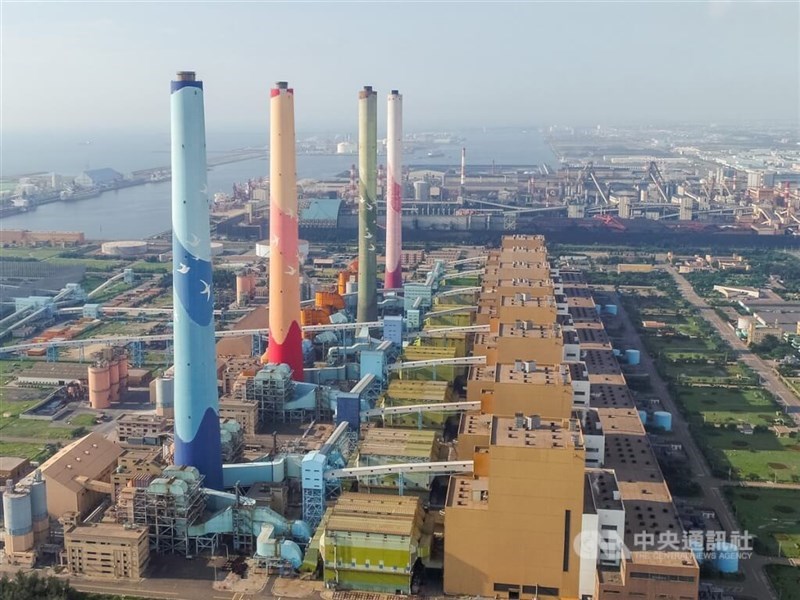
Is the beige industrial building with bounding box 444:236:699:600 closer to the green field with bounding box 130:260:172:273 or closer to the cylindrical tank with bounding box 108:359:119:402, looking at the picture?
the cylindrical tank with bounding box 108:359:119:402

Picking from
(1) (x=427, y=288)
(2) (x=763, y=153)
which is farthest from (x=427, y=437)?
(2) (x=763, y=153)

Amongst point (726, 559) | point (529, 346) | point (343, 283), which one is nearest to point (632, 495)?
point (726, 559)

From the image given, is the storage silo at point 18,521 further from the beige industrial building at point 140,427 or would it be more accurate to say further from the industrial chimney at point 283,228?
the industrial chimney at point 283,228

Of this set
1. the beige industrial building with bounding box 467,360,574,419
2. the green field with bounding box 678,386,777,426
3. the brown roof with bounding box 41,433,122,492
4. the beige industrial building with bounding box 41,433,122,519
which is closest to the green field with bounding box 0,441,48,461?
the brown roof with bounding box 41,433,122,492

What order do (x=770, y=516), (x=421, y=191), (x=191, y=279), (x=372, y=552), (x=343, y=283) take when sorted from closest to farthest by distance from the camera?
(x=372, y=552)
(x=191, y=279)
(x=770, y=516)
(x=343, y=283)
(x=421, y=191)

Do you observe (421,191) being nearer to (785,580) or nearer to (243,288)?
(243,288)
